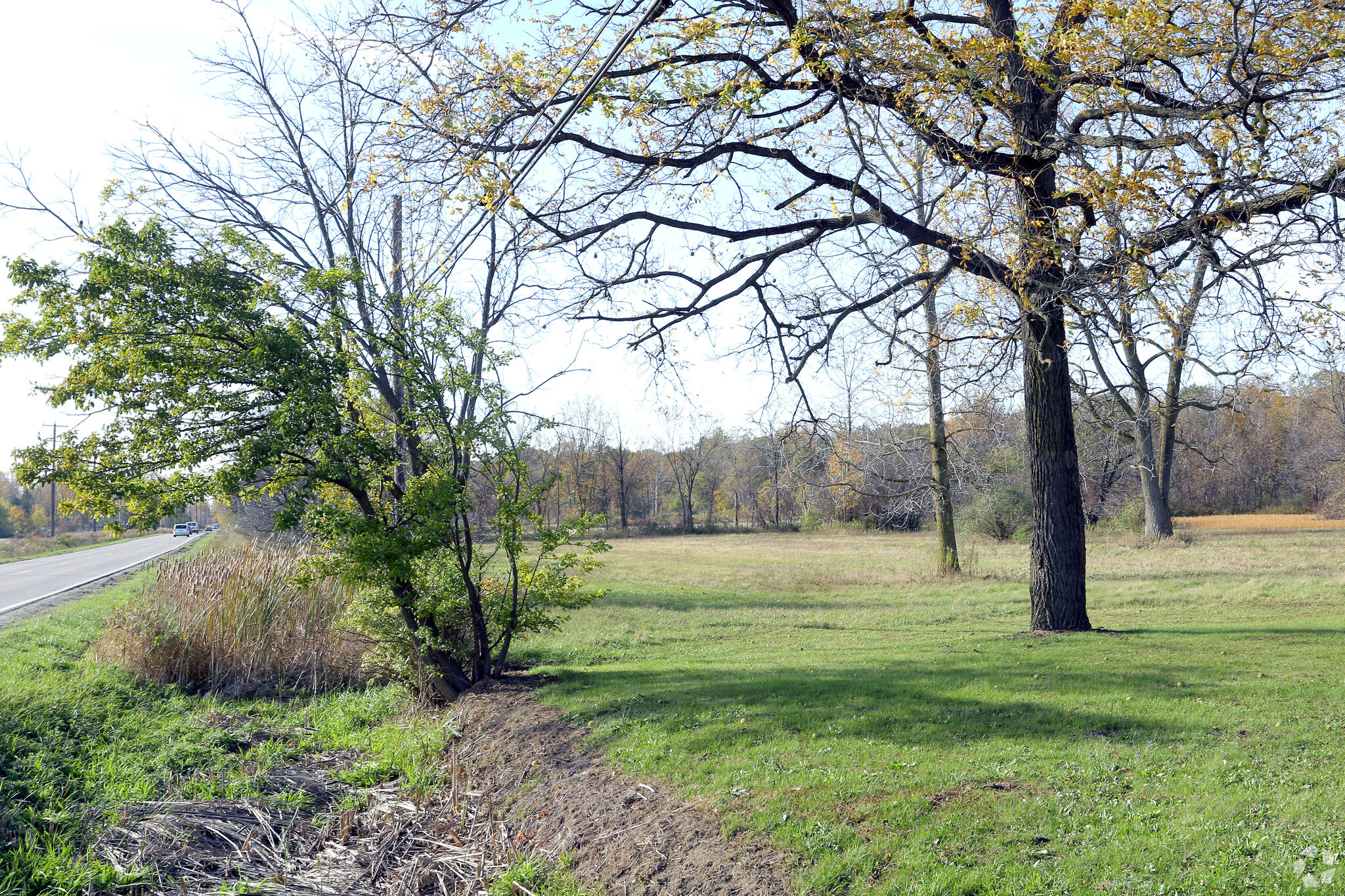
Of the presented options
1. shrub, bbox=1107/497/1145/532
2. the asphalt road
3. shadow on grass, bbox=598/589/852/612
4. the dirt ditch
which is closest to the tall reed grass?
the dirt ditch

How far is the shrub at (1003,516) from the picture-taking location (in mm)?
34969

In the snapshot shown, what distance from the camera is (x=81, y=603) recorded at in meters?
18.6

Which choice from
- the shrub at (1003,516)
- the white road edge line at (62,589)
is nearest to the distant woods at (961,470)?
the shrub at (1003,516)

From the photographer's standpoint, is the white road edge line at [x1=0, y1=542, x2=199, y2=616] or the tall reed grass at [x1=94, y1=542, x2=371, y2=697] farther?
the white road edge line at [x1=0, y1=542, x2=199, y2=616]

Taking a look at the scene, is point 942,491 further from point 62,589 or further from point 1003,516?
point 62,589

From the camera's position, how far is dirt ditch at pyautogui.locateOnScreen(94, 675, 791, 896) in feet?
16.9

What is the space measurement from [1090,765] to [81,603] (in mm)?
20886

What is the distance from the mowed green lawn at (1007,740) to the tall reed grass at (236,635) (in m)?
3.42

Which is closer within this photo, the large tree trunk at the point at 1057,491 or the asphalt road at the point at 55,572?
the large tree trunk at the point at 1057,491

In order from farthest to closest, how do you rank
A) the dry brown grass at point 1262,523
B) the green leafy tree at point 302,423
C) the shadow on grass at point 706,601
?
1. the dry brown grass at point 1262,523
2. the shadow on grass at point 706,601
3. the green leafy tree at point 302,423

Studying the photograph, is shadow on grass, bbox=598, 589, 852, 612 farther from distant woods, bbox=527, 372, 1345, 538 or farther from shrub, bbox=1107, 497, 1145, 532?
shrub, bbox=1107, 497, 1145, 532

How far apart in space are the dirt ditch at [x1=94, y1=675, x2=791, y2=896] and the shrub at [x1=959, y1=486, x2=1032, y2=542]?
3064 centimetres

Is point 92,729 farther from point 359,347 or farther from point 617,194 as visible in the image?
point 617,194

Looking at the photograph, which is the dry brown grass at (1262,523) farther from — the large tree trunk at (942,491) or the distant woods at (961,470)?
the large tree trunk at (942,491)
